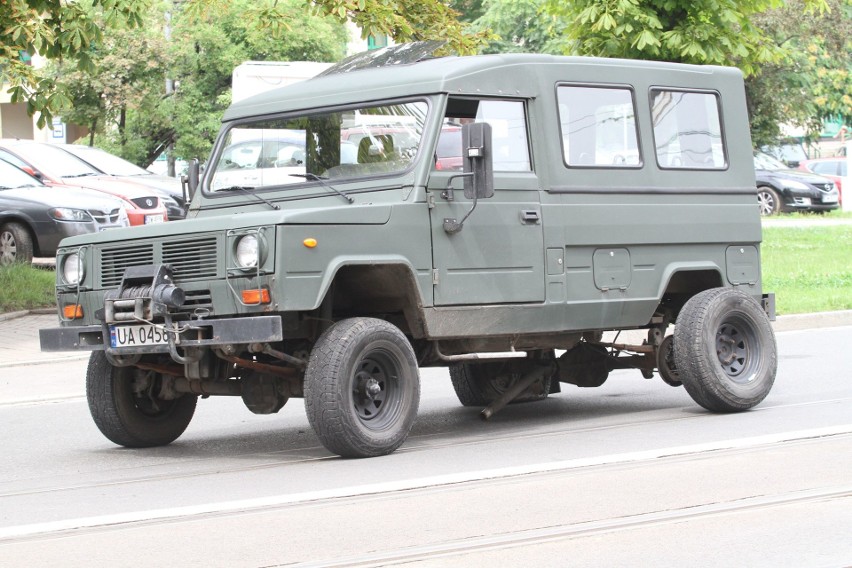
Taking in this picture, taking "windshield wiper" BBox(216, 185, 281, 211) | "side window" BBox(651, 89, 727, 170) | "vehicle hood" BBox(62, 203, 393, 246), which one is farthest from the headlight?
"side window" BBox(651, 89, 727, 170)

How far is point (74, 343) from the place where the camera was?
802 centimetres

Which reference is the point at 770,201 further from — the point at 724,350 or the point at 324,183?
the point at 324,183

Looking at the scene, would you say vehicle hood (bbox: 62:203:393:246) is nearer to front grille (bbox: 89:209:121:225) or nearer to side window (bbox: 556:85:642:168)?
side window (bbox: 556:85:642:168)

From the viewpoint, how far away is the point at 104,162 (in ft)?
70.3

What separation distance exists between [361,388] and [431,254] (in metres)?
0.91

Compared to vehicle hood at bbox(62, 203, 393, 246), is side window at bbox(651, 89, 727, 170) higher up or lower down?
higher up

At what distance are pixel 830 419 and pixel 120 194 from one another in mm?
12804

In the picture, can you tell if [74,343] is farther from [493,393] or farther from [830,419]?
[830,419]

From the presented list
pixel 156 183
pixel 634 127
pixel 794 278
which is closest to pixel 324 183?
pixel 634 127

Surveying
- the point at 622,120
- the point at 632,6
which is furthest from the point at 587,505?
the point at 632,6

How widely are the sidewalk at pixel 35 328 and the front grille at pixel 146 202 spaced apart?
121 inches

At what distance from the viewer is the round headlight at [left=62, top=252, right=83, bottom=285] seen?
323 inches

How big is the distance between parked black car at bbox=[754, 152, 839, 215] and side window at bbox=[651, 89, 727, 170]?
22.6m

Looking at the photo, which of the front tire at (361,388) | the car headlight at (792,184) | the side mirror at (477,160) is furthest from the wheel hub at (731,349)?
the car headlight at (792,184)
